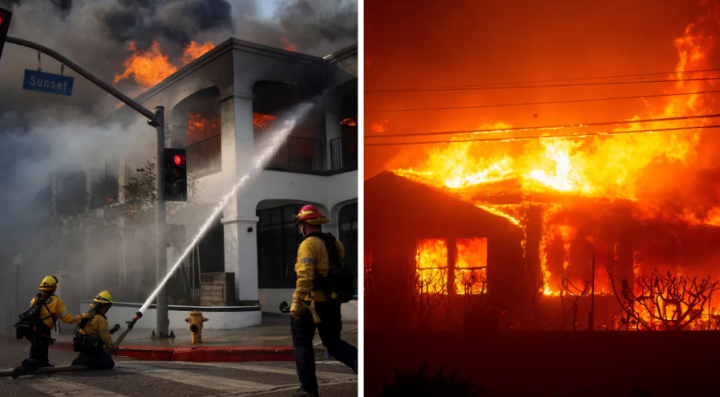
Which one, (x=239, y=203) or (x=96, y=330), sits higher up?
(x=239, y=203)

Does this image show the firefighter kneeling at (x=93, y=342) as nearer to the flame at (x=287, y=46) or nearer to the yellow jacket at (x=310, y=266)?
the yellow jacket at (x=310, y=266)

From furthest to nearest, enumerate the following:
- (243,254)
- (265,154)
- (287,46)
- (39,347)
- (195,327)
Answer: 1. (243,254)
2. (265,154)
3. (195,327)
4. (287,46)
5. (39,347)

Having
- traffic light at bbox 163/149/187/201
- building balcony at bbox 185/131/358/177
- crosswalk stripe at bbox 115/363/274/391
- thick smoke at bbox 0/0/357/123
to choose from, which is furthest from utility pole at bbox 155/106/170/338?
crosswalk stripe at bbox 115/363/274/391

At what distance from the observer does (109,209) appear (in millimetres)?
8938

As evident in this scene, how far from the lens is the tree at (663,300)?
3.98 meters

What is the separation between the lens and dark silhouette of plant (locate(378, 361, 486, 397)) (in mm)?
3912

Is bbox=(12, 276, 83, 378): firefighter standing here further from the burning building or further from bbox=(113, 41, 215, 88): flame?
the burning building

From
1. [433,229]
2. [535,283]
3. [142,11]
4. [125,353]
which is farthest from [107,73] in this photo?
[535,283]

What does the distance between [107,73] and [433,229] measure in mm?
5383

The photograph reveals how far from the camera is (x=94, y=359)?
6418mm

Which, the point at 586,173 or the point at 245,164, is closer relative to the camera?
the point at 586,173

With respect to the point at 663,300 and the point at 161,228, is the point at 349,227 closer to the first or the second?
the point at 161,228

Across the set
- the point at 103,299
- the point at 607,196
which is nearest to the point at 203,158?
the point at 103,299

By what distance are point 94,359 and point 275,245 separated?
411 cm
